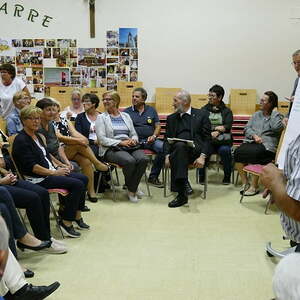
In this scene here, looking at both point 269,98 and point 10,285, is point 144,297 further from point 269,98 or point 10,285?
point 269,98

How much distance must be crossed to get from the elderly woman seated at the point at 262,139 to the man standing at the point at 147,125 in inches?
37.2

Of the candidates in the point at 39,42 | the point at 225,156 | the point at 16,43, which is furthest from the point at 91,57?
the point at 225,156

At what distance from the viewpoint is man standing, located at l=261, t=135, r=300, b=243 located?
146 cm

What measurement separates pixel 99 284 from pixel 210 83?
410 cm

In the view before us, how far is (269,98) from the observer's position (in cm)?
502

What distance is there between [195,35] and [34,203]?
3.96 metres

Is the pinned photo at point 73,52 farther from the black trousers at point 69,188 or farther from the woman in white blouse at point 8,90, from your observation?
the black trousers at point 69,188

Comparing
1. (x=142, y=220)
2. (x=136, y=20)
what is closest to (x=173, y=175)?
(x=142, y=220)

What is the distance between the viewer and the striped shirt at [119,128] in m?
4.83

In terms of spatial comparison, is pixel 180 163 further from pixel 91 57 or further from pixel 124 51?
pixel 91 57

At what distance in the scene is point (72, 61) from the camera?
21.1ft

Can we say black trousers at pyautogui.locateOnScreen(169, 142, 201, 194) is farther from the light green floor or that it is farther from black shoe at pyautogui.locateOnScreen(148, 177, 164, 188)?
black shoe at pyautogui.locateOnScreen(148, 177, 164, 188)

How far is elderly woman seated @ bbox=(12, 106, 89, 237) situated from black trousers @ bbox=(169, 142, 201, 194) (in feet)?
3.58

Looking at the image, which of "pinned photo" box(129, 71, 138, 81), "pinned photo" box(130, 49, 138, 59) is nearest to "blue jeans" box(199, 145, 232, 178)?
"pinned photo" box(129, 71, 138, 81)
